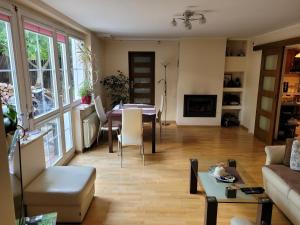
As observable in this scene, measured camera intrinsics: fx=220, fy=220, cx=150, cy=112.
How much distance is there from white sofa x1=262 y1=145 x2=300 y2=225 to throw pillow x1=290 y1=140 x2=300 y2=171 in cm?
6

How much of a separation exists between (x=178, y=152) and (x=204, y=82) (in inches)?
102

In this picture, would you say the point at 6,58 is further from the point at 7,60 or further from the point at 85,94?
the point at 85,94

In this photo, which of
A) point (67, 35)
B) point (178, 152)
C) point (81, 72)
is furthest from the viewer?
point (81, 72)

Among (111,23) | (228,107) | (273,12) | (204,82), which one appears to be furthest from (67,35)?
(228,107)

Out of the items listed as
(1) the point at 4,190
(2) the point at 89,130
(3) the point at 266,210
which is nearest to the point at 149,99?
(2) the point at 89,130

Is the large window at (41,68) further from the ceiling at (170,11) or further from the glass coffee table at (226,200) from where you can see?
the glass coffee table at (226,200)

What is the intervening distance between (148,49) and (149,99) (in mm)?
1431

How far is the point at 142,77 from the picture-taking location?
644cm

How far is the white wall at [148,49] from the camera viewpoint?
620 cm

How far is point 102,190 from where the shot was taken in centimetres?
291

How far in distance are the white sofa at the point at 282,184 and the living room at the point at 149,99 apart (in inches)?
1.0

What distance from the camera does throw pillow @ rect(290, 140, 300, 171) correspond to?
2.53 m

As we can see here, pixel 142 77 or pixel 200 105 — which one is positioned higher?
pixel 142 77

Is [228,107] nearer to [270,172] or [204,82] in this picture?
[204,82]
